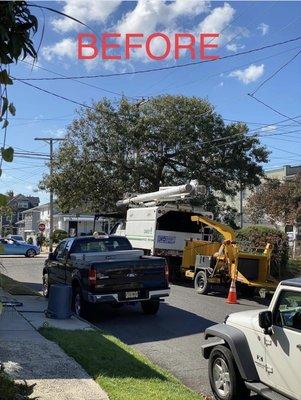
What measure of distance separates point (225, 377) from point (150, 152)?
26283mm

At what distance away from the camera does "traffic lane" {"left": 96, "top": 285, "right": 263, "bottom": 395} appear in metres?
7.61

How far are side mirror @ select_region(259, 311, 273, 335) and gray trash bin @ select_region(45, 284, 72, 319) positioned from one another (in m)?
5.95

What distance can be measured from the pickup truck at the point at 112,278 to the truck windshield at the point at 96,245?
0.09 metres

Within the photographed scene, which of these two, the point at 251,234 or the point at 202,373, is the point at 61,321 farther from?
the point at 251,234

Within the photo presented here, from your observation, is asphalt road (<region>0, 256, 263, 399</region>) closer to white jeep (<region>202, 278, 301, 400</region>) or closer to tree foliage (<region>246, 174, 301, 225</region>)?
white jeep (<region>202, 278, 301, 400</region>)

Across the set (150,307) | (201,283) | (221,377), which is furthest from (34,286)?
(221,377)

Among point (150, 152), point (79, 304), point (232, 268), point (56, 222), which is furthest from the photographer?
point (56, 222)

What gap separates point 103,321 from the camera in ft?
37.1

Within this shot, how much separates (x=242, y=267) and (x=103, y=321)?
527cm

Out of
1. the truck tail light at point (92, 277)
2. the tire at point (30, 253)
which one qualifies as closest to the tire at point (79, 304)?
the truck tail light at point (92, 277)

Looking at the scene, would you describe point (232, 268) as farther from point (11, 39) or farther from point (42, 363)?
point (11, 39)

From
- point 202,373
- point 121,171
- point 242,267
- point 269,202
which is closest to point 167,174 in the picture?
point 121,171

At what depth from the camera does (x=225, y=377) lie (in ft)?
19.3

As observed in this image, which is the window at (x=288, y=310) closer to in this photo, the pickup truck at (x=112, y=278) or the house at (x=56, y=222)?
the pickup truck at (x=112, y=278)
